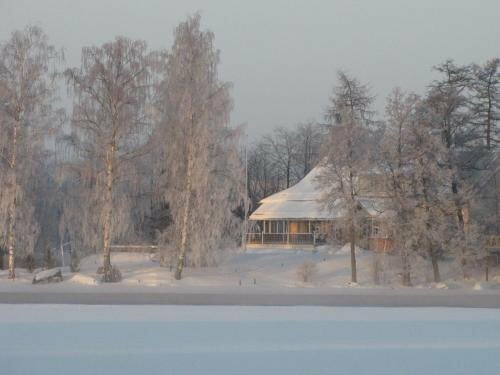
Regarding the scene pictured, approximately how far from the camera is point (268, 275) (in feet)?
127

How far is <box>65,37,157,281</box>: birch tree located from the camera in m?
35.7

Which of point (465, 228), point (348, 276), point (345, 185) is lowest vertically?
point (348, 276)

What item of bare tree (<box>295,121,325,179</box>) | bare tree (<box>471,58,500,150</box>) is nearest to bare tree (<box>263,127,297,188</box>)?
bare tree (<box>295,121,325,179</box>)

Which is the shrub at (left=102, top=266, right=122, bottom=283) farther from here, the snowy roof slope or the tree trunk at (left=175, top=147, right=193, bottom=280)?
the snowy roof slope

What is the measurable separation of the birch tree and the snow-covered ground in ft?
9.12

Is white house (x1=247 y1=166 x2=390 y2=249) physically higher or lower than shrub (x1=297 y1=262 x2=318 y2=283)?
higher

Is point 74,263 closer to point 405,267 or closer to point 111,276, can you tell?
point 111,276

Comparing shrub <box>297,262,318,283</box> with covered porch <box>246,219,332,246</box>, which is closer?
shrub <box>297,262,318,283</box>

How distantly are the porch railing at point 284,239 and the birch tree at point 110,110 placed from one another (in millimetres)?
19752

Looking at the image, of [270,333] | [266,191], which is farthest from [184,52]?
[266,191]

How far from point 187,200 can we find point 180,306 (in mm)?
14928

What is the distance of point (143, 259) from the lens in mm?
43562

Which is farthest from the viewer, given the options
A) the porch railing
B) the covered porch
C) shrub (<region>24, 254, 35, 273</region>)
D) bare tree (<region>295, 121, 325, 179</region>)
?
bare tree (<region>295, 121, 325, 179</region>)

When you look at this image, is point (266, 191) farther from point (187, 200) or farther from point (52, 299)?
point (52, 299)
